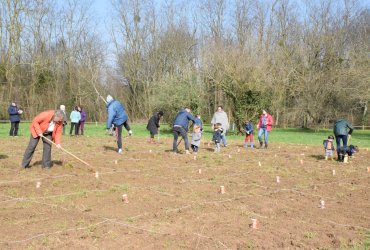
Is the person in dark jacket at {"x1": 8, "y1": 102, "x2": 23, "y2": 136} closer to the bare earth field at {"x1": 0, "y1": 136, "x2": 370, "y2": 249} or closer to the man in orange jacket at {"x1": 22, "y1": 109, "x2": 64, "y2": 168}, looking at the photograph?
the bare earth field at {"x1": 0, "y1": 136, "x2": 370, "y2": 249}

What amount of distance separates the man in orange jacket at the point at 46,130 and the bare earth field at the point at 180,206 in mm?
345

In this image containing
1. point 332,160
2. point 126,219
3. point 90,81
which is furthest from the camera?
point 90,81

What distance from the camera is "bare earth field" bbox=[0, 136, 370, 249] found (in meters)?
4.82

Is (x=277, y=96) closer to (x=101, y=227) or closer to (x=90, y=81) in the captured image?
(x=90, y=81)

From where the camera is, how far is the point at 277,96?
36156 millimetres

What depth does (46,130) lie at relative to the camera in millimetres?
9359

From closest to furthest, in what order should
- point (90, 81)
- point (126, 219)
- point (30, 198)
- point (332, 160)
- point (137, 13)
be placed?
1. point (126, 219)
2. point (30, 198)
3. point (332, 160)
4. point (90, 81)
5. point (137, 13)

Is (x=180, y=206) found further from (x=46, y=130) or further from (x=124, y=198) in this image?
(x=46, y=130)

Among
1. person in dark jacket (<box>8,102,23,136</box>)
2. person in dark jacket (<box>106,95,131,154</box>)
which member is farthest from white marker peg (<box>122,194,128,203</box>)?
person in dark jacket (<box>8,102,23,136</box>)

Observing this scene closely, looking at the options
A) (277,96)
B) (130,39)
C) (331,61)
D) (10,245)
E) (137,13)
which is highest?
(137,13)

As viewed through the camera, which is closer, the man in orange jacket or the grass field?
the man in orange jacket

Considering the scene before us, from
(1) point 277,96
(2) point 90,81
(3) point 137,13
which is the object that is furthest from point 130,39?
(1) point 277,96

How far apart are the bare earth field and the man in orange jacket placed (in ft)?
1.13

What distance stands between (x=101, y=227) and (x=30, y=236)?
2.63 ft
